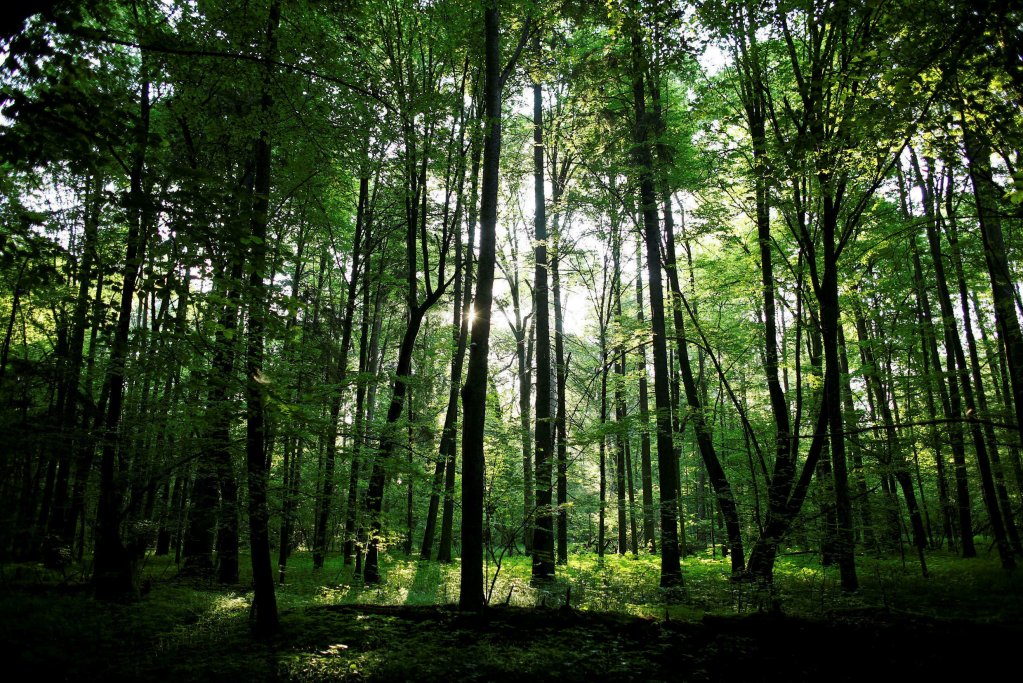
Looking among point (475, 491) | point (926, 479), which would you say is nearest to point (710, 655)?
point (475, 491)

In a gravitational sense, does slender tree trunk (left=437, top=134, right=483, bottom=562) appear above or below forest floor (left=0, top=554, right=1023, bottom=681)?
above

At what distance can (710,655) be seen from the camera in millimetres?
5078

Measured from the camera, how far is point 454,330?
45.9ft

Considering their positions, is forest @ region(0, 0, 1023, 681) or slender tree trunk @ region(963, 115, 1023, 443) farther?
slender tree trunk @ region(963, 115, 1023, 443)

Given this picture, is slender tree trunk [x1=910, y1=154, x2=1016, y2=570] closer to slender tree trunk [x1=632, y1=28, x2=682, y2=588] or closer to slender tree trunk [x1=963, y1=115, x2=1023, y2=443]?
slender tree trunk [x1=963, y1=115, x2=1023, y2=443]

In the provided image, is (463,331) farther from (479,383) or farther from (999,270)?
(999,270)

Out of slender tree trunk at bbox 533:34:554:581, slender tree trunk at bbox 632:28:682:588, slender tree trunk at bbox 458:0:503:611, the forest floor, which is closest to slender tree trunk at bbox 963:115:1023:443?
the forest floor

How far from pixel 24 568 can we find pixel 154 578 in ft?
7.31

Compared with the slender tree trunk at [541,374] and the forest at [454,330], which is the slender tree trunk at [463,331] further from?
the slender tree trunk at [541,374]

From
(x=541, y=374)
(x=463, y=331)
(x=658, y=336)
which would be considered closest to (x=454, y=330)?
(x=463, y=331)

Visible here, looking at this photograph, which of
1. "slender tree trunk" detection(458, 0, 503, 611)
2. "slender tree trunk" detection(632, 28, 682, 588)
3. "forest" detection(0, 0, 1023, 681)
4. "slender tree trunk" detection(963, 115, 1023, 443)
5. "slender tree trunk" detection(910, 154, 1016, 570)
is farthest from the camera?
"slender tree trunk" detection(910, 154, 1016, 570)

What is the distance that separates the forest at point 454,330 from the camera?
4.50m

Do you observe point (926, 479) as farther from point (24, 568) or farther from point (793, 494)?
point (24, 568)

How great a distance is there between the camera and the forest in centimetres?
450
